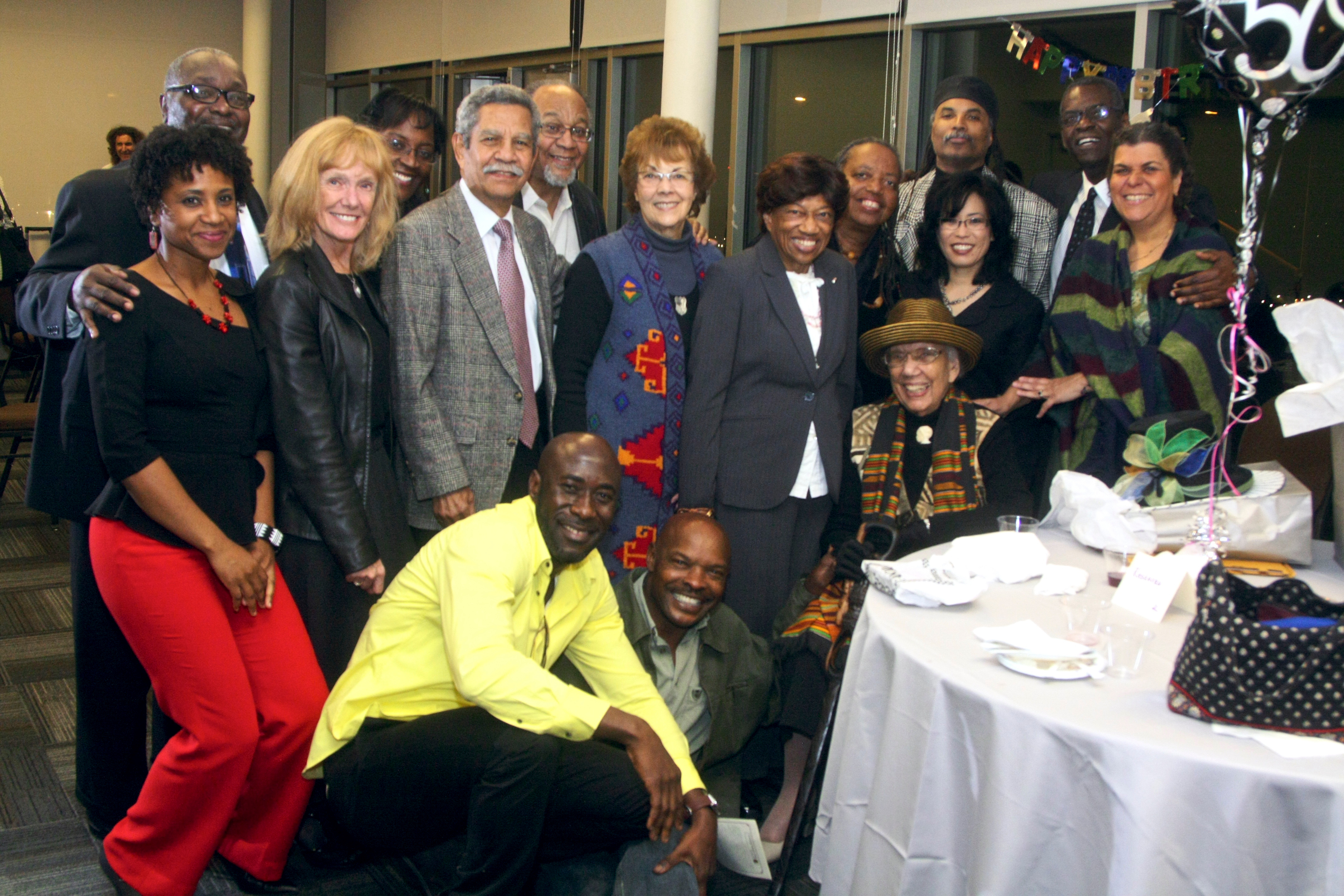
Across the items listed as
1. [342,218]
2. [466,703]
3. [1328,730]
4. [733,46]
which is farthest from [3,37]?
[1328,730]

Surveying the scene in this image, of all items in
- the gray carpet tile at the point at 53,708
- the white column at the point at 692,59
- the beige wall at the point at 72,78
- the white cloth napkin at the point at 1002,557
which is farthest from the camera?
the beige wall at the point at 72,78

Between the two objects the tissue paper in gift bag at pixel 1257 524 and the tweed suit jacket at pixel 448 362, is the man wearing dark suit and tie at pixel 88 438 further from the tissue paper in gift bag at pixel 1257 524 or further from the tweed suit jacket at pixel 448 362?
the tissue paper in gift bag at pixel 1257 524

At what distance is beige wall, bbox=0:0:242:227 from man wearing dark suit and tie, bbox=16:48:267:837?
9.85 meters

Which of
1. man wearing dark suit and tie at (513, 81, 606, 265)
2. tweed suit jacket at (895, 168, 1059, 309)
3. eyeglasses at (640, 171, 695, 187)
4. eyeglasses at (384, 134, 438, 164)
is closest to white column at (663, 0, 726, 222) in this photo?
man wearing dark suit and tie at (513, 81, 606, 265)

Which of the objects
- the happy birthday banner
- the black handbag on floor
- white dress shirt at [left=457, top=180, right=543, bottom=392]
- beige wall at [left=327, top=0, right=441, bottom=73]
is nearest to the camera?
white dress shirt at [left=457, top=180, right=543, bottom=392]

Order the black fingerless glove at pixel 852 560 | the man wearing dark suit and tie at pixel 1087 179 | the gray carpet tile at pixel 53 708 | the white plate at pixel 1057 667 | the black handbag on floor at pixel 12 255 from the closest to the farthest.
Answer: the white plate at pixel 1057 667, the black fingerless glove at pixel 852 560, the gray carpet tile at pixel 53 708, the man wearing dark suit and tie at pixel 1087 179, the black handbag on floor at pixel 12 255

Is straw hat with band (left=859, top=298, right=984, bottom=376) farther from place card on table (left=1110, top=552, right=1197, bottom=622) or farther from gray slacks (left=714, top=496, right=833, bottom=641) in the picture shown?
place card on table (left=1110, top=552, right=1197, bottom=622)

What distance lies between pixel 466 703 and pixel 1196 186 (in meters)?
2.64

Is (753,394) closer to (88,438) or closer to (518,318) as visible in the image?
(518,318)

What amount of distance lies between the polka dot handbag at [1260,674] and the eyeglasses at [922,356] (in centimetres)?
145

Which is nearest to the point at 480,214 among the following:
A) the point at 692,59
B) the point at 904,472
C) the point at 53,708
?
the point at 904,472

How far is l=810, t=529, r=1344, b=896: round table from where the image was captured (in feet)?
4.78

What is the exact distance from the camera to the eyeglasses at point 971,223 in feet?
10.7

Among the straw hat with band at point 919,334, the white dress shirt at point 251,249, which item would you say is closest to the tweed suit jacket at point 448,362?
the white dress shirt at point 251,249
